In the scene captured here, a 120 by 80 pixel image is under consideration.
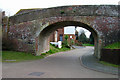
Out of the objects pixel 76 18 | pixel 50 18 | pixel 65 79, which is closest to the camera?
pixel 65 79

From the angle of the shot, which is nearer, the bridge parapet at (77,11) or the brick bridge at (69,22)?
the brick bridge at (69,22)

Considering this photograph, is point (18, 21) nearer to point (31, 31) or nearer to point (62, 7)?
point (31, 31)

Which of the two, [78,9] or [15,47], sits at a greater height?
[78,9]

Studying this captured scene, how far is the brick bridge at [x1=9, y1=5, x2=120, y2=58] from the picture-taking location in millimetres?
12656

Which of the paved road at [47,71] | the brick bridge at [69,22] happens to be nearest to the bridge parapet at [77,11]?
the brick bridge at [69,22]

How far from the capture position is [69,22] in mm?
14820

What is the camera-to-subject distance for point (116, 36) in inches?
493

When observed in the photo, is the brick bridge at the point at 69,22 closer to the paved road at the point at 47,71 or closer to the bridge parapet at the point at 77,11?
the bridge parapet at the point at 77,11

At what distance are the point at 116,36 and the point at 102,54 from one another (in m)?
2.53

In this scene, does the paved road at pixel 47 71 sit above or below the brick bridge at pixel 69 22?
below

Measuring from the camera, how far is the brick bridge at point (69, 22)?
1266cm

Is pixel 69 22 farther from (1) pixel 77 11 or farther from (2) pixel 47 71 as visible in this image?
(2) pixel 47 71

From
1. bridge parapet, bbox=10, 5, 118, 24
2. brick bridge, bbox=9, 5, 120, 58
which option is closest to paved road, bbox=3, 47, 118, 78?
brick bridge, bbox=9, 5, 120, 58

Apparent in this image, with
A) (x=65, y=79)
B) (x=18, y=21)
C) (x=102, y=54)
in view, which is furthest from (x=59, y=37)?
(x=65, y=79)
